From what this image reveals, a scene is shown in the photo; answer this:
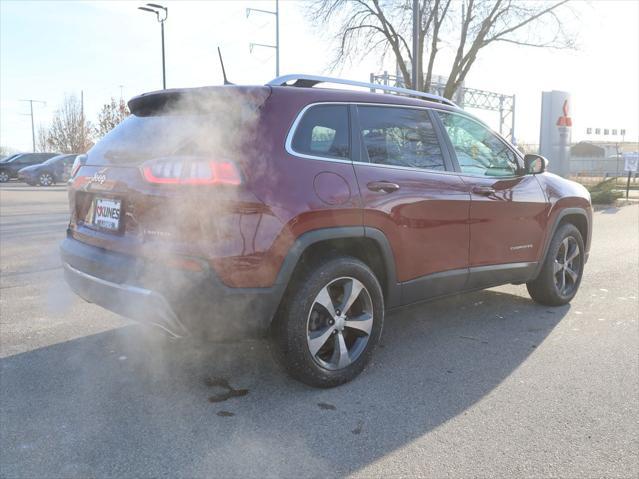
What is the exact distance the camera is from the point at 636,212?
15.0 metres

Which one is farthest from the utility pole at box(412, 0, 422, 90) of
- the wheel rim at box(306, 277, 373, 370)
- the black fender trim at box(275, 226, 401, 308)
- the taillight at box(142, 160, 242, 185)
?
the taillight at box(142, 160, 242, 185)

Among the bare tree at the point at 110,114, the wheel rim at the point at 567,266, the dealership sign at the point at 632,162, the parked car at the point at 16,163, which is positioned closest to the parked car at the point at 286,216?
the wheel rim at the point at 567,266

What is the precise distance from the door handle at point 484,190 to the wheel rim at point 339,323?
50.3 inches

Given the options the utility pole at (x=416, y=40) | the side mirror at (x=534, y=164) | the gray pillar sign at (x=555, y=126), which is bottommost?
the side mirror at (x=534, y=164)

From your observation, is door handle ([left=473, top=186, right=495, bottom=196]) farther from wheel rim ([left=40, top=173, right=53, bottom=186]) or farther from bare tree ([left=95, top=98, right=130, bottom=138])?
bare tree ([left=95, top=98, right=130, bottom=138])

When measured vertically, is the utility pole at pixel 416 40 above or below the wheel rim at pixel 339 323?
above

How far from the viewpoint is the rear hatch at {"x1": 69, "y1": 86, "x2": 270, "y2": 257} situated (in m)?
2.79

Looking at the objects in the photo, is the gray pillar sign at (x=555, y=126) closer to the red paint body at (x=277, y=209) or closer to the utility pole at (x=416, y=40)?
the utility pole at (x=416, y=40)

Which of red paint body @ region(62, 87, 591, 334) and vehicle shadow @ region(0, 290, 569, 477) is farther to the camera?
red paint body @ region(62, 87, 591, 334)

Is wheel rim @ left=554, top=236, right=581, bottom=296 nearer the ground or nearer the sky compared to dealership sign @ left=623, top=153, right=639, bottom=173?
nearer the ground

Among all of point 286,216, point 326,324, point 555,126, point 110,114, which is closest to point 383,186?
point 286,216

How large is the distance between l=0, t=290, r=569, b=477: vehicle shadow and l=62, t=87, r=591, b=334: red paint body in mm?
633

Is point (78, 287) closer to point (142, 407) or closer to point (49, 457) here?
point (142, 407)

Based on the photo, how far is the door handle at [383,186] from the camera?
3360 mm
